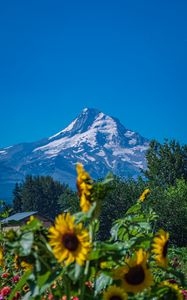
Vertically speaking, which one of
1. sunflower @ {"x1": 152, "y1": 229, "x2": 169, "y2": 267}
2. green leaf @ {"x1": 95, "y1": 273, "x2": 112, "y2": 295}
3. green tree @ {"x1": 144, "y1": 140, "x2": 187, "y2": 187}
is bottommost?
green leaf @ {"x1": 95, "y1": 273, "x2": 112, "y2": 295}

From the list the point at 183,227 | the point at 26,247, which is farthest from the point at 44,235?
the point at 183,227

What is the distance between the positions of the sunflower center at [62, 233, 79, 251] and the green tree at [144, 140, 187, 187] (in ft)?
196

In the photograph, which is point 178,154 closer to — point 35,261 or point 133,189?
point 133,189

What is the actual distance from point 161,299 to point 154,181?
196 ft

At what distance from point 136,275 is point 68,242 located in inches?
17.3

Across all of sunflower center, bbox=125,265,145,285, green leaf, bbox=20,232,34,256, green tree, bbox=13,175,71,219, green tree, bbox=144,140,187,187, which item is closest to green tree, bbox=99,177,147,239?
green tree, bbox=144,140,187,187

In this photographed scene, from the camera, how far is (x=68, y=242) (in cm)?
212

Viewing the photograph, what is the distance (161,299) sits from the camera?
8.38 feet

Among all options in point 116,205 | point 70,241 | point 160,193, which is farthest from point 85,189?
point 116,205

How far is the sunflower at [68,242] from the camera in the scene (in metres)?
2.10

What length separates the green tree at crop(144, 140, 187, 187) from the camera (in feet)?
206

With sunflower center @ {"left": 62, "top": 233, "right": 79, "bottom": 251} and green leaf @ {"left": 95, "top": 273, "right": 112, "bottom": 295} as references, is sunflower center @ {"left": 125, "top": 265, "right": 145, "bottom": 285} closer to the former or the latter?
green leaf @ {"left": 95, "top": 273, "right": 112, "bottom": 295}

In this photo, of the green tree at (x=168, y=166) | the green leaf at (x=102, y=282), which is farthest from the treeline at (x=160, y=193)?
the green leaf at (x=102, y=282)

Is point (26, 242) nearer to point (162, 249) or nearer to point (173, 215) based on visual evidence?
point (162, 249)
